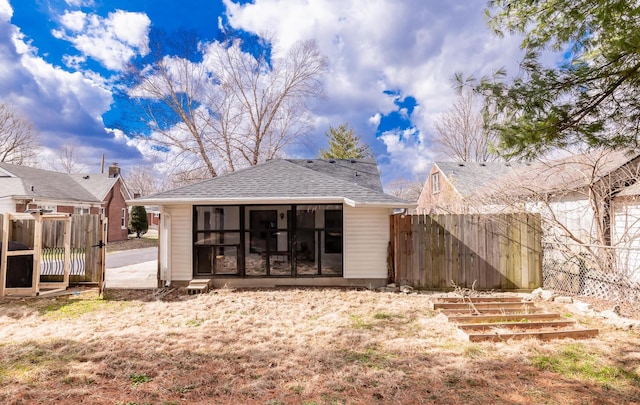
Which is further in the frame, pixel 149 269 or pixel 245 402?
pixel 149 269

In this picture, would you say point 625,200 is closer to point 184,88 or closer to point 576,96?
point 576,96

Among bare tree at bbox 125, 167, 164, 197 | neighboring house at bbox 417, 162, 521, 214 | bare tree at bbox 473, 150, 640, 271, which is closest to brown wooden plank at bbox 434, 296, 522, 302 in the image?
bare tree at bbox 473, 150, 640, 271

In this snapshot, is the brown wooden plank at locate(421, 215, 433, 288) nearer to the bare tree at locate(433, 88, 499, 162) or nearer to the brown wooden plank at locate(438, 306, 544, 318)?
the brown wooden plank at locate(438, 306, 544, 318)

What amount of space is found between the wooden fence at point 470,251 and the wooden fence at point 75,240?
300 inches

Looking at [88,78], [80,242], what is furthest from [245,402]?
[88,78]

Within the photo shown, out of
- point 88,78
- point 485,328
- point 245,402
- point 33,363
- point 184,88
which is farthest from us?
point 184,88

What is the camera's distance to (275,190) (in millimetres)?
8320

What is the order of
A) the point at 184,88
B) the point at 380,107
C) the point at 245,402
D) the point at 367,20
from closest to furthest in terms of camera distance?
the point at 245,402, the point at 367,20, the point at 184,88, the point at 380,107

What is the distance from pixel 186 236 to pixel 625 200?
10.8m

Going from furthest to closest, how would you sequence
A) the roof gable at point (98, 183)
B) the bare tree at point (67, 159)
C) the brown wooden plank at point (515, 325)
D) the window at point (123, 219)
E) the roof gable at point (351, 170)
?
the bare tree at point (67, 159) → the window at point (123, 219) → the roof gable at point (98, 183) → the roof gable at point (351, 170) → the brown wooden plank at point (515, 325)

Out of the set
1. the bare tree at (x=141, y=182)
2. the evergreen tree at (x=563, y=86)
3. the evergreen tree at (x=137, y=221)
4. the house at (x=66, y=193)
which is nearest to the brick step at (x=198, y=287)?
the evergreen tree at (x=563, y=86)

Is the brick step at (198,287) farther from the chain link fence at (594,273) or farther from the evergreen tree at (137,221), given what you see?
the evergreen tree at (137,221)

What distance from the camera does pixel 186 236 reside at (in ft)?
26.8

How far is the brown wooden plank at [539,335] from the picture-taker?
4.54 m
